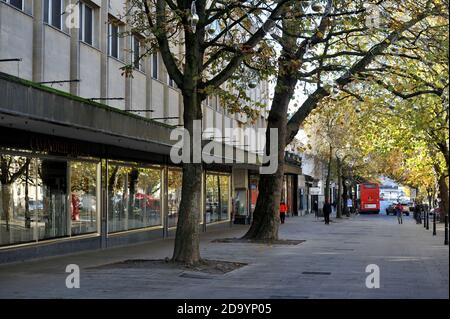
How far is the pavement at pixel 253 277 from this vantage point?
10445 millimetres

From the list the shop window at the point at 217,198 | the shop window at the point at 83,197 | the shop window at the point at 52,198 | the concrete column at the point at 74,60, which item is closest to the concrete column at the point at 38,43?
the concrete column at the point at 74,60

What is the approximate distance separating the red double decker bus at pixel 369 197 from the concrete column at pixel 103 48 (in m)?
54.0

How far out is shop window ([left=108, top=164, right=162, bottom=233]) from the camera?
68.1 feet

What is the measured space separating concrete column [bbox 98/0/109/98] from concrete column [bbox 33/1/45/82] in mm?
3492

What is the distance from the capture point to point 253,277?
1280 centimetres

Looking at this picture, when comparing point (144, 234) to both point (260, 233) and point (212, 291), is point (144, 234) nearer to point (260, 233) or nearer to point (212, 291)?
point (260, 233)

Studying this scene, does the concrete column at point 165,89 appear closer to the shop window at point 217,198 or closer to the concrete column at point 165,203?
the concrete column at point 165,203

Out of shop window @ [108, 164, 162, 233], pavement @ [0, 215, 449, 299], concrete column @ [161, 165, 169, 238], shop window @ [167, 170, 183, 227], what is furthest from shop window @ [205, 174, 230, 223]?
pavement @ [0, 215, 449, 299]

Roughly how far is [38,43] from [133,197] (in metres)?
8.21

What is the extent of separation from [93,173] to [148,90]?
4.76 m

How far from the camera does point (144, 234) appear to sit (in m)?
22.9

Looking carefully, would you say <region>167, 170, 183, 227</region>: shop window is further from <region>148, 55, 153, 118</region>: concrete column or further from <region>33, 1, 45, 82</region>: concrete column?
<region>33, 1, 45, 82</region>: concrete column
